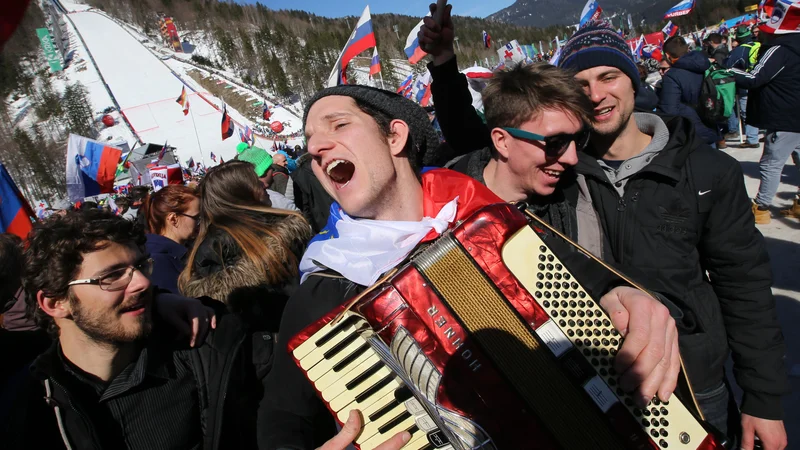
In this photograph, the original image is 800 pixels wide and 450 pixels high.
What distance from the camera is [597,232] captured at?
198cm

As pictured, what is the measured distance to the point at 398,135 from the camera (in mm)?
1727

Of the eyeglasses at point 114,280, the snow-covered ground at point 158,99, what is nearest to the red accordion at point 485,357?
the eyeglasses at point 114,280

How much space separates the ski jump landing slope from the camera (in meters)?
45.7

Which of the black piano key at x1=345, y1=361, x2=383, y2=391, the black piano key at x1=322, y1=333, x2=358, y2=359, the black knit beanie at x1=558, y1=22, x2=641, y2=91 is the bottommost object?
the black piano key at x1=345, y1=361, x2=383, y2=391

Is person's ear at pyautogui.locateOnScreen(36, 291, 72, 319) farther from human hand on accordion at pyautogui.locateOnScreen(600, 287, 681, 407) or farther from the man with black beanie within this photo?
human hand on accordion at pyautogui.locateOnScreen(600, 287, 681, 407)

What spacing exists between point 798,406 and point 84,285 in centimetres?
414

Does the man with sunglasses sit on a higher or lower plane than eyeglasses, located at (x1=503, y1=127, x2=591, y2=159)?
lower

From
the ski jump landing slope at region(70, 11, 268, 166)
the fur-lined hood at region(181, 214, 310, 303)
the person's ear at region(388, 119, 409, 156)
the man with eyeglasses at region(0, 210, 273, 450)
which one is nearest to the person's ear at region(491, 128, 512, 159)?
the person's ear at region(388, 119, 409, 156)

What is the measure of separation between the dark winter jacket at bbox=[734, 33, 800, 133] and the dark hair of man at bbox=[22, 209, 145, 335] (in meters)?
5.55

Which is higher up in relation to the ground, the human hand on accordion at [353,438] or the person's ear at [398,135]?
the person's ear at [398,135]

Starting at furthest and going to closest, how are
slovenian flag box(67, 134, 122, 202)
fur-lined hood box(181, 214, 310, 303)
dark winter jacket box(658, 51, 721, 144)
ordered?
slovenian flag box(67, 134, 122, 202)
dark winter jacket box(658, 51, 721, 144)
fur-lined hood box(181, 214, 310, 303)

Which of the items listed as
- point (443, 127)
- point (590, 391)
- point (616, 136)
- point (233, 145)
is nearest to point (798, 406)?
point (616, 136)

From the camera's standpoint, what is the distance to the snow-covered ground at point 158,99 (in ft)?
150

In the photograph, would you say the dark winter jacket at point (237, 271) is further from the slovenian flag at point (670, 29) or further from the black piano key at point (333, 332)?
the slovenian flag at point (670, 29)
